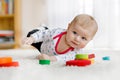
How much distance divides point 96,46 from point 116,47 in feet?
0.71

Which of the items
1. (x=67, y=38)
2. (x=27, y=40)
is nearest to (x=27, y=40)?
(x=27, y=40)


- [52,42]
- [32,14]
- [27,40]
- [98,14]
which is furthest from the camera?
[32,14]

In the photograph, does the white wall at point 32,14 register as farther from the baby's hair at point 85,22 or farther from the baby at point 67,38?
the baby's hair at point 85,22

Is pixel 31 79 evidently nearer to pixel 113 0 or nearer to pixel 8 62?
pixel 8 62

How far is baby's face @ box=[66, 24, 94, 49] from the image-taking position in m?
1.26

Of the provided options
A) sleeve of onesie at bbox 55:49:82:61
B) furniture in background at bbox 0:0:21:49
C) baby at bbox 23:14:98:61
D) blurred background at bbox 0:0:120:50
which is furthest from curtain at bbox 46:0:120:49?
sleeve of onesie at bbox 55:49:82:61

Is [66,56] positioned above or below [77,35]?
below

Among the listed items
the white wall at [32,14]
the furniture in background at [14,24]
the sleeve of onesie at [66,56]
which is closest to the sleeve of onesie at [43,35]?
the sleeve of onesie at [66,56]

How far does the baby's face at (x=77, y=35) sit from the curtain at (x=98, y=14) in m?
1.91

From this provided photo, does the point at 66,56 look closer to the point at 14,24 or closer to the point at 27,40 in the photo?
the point at 27,40

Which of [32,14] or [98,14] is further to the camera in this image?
[32,14]

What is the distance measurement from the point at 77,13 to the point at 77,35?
197cm

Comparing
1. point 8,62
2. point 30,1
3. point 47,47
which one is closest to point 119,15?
point 30,1

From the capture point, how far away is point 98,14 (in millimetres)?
3191
